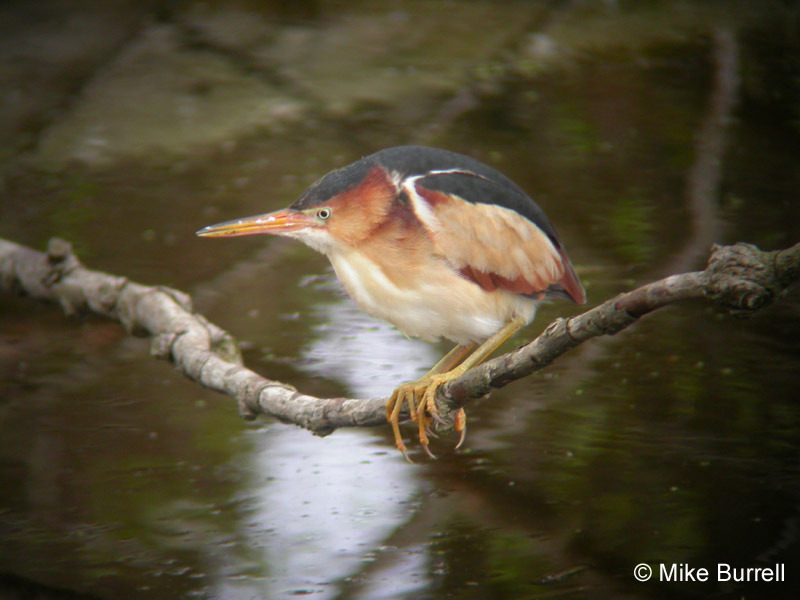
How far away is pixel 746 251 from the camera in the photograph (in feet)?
3.90

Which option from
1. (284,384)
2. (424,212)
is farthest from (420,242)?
(284,384)

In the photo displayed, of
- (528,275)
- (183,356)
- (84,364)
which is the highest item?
(528,275)

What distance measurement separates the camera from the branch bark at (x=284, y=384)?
1185 mm

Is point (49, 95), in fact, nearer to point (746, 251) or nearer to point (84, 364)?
point (84, 364)

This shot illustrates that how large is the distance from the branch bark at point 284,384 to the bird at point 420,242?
0.44ft

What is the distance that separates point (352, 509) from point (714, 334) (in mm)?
1306

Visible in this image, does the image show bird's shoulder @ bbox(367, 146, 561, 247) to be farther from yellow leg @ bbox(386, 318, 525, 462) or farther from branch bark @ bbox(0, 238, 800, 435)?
branch bark @ bbox(0, 238, 800, 435)

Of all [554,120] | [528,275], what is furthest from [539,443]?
[554,120]

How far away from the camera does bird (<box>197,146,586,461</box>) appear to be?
5.87 feet

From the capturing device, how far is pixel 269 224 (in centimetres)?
179

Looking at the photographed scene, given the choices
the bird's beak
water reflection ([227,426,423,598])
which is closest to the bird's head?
the bird's beak

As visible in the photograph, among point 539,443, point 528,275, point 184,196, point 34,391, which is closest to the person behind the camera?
point 528,275

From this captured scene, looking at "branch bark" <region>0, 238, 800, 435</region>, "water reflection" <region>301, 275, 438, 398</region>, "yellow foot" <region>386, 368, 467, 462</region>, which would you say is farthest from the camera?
"water reflection" <region>301, 275, 438, 398</region>

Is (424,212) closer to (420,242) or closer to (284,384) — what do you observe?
(420,242)
